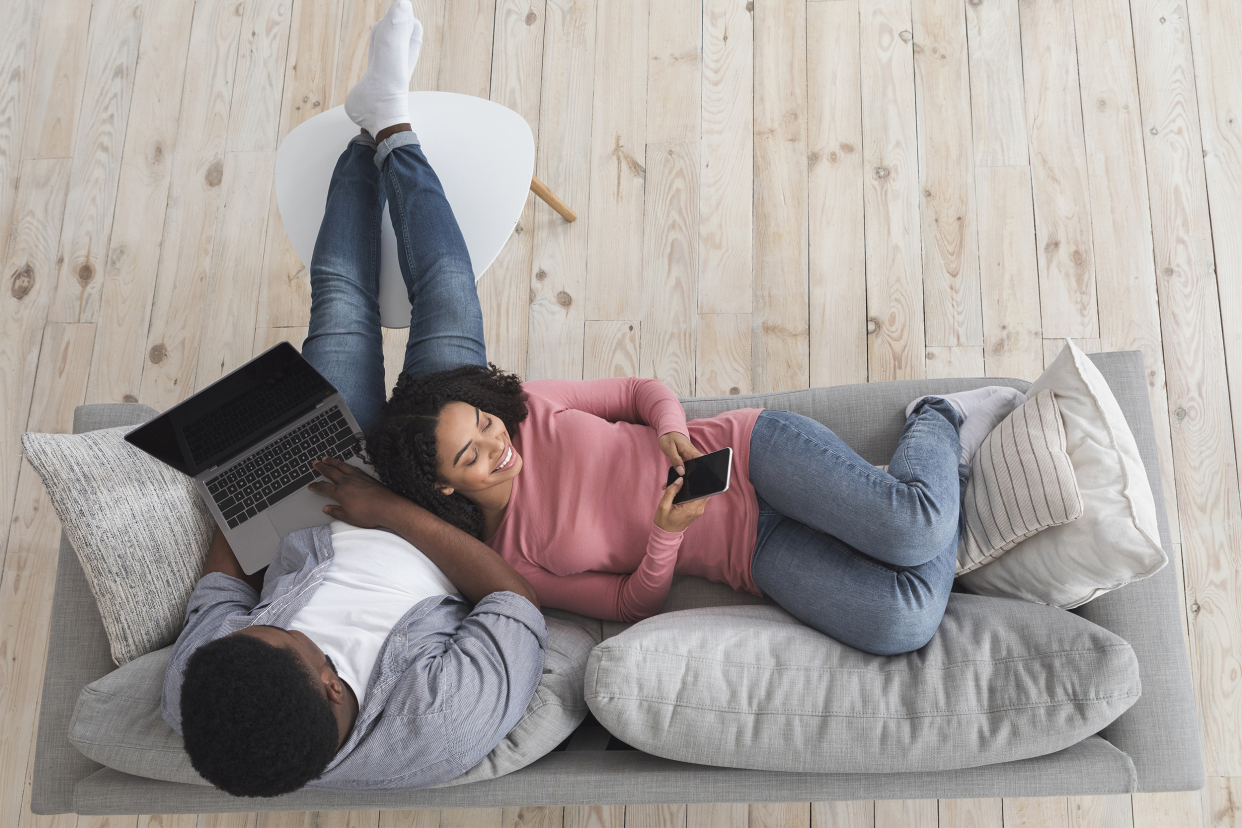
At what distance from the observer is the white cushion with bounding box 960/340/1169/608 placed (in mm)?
1186

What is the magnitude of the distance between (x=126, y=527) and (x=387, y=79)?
3.19 feet

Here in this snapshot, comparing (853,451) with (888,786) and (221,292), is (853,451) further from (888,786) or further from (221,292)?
(221,292)

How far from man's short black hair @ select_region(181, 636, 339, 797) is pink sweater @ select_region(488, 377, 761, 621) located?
52 centimetres

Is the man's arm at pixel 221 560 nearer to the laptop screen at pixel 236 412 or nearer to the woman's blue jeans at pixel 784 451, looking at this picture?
the laptop screen at pixel 236 412

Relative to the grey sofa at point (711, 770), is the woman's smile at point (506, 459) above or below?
above

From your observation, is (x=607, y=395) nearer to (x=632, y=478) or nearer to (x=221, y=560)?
(x=632, y=478)

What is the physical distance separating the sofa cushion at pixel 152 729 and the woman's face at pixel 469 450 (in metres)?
0.35

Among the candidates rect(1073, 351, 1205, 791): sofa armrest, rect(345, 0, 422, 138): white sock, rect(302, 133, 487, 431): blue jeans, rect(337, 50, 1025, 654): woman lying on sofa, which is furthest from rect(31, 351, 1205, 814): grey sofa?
rect(345, 0, 422, 138): white sock

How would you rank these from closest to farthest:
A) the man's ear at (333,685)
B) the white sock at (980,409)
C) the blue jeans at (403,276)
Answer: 1. the man's ear at (333,685)
2. the white sock at (980,409)
3. the blue jeans at (403,276)

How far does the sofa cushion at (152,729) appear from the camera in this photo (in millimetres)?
1188

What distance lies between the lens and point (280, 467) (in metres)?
1.49

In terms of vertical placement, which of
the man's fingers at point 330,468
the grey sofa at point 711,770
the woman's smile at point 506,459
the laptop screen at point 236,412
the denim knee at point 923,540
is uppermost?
the laptop screen at point 236,412

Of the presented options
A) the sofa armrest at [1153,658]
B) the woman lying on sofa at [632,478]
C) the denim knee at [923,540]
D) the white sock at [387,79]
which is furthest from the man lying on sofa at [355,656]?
the sofa armrest at [1153,658]

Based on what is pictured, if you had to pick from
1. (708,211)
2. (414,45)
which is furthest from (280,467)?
(708,211)
